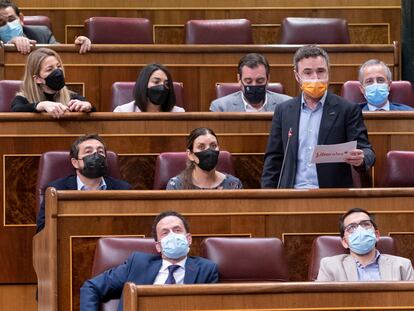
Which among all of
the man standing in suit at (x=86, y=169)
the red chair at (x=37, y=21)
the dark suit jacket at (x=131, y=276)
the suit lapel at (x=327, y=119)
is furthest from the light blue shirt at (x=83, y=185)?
the red chair at (x=37, y=21)

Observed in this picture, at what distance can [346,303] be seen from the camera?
8.58 ft

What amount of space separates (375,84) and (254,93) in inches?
13.2

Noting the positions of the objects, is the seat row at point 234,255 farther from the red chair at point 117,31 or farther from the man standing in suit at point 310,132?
the red chair at point 117,31

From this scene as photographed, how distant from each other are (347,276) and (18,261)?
38.0 inches

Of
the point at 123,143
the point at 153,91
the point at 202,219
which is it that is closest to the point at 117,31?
the point at 153,91

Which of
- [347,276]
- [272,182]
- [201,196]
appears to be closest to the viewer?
[347,276]

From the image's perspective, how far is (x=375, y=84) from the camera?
3.77m

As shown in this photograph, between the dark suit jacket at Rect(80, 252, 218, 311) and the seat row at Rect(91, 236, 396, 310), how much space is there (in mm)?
67

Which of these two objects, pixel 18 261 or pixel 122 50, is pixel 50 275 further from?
pixel 122 50

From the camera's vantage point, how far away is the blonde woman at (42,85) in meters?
3.64

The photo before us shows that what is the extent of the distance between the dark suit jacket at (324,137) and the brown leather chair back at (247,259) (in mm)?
393

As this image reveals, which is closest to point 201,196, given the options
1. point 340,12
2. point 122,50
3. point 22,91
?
point 22,91

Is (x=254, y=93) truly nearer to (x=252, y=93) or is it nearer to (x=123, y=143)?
(x=252, y=93)

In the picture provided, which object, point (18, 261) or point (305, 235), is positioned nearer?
point (305, 235)
